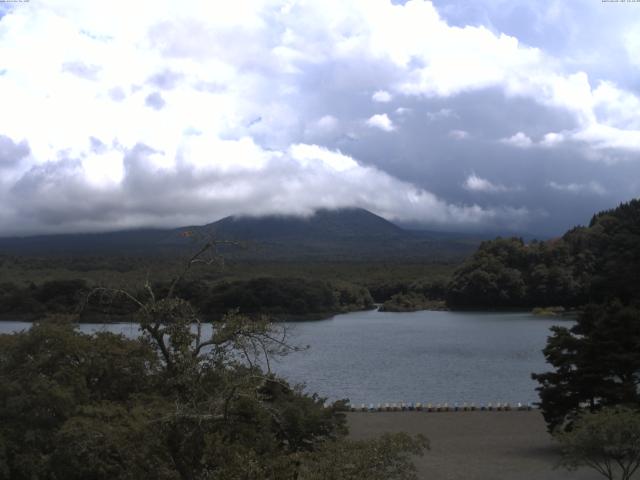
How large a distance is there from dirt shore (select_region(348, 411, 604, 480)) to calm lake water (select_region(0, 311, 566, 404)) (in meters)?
3.08

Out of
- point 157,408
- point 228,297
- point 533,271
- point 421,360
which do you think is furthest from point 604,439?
point 533,271

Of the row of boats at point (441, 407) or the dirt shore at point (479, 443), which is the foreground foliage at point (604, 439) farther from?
the row of boats at point (441, 407)

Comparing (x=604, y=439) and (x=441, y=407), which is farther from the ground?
(x=604, y=439)

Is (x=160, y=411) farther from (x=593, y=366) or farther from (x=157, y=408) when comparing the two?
(x=593, y=366)

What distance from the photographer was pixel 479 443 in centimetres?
1762

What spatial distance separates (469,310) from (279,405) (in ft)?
209

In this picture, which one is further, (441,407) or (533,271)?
(533,271)

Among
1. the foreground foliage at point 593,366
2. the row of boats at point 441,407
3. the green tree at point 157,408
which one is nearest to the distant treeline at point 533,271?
the row of boats at point 441,407

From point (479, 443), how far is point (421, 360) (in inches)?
736

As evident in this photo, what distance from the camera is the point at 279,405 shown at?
42.7ft

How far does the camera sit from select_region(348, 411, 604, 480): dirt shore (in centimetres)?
1436

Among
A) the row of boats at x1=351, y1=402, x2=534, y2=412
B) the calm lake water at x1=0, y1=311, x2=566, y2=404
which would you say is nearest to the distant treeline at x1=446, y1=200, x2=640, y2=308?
the calm lake water at x1=0, y1=311, x2=566, y2=404

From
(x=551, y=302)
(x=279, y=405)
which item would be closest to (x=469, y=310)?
(x=551, y=302)

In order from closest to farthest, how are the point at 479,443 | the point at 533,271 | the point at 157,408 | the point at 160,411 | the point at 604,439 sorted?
the point at 160,411 → the point at 157,408 → the point at 604,439 → the point at 479,443 → the point at 533,271
